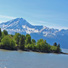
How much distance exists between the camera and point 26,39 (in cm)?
19550

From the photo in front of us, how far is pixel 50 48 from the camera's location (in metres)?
196

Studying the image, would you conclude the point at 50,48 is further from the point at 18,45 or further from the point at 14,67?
the point at 14,67

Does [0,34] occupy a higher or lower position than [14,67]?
higher

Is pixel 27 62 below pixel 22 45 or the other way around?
below

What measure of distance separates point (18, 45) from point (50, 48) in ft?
117

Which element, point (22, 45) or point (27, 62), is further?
point (22, 45)

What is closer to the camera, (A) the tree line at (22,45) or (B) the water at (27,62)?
(B) the water at (27,62)

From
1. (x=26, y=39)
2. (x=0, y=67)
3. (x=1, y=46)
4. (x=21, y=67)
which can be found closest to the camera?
(x=0, y=67)

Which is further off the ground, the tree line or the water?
the tree line

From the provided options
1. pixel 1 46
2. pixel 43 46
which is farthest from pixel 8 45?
pixel 43 46

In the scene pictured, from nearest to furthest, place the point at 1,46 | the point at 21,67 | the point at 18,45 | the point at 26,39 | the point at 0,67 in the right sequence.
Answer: the point at 0,67 < the point at 21,67 < the point at 1,46 < the point at 18,45 < the point at 26,39

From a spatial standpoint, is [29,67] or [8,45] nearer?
[29,67]

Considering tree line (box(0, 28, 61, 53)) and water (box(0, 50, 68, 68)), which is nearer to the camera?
water (box(0, 50, 68, 68))

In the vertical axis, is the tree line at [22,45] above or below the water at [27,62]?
above
